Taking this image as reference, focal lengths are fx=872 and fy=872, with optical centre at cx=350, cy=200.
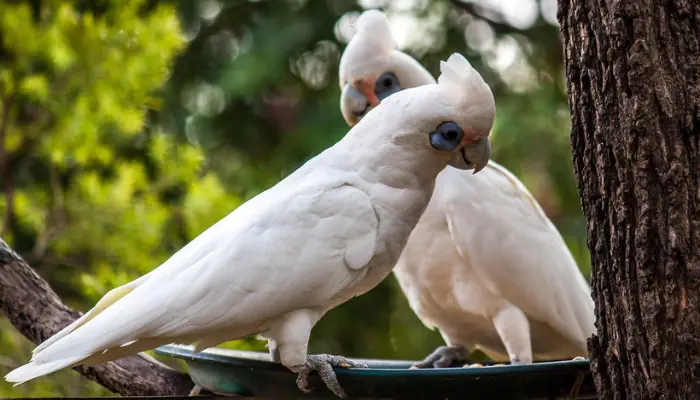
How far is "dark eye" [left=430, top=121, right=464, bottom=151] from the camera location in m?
1.68

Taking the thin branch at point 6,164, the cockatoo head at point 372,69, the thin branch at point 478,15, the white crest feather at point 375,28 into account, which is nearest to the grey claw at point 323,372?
the cockatoo head at point 372,69

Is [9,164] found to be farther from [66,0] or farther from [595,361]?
[595,361]

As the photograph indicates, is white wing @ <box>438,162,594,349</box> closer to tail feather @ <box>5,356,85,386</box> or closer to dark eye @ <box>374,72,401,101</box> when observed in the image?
dark eye @ <box>374,72,401,101</box>

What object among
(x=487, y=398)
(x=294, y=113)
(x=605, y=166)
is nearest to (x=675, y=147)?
(x=605, y=166)

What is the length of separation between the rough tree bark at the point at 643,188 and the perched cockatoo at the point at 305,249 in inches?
11.3

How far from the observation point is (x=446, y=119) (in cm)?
168

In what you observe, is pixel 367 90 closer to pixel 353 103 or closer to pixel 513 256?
pixel 353 103

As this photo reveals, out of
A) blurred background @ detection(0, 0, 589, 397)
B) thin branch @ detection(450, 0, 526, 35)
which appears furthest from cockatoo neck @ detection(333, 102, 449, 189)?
thin branch @ detection(450, 0, 526, 35)

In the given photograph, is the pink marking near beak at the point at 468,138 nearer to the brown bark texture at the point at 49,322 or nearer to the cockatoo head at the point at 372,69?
the cockatoo head at the point at 372,69

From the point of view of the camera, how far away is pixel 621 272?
4.58 feet

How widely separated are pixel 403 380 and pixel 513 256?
782 mm

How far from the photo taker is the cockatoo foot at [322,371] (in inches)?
61.6

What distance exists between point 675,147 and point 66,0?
2553mm

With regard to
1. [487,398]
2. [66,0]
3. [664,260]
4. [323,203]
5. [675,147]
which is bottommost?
[487,398]
